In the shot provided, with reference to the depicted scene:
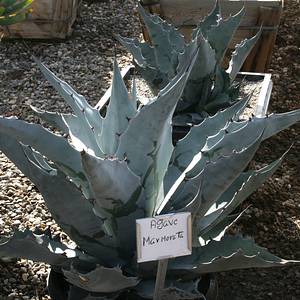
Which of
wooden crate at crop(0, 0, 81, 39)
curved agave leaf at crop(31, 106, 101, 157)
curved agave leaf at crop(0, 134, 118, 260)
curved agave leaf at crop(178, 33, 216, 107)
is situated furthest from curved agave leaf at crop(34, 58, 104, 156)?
wooden crate at crop(0, 0, 81, 39)

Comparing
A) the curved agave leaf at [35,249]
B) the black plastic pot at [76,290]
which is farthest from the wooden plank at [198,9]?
the curved agave leaf at [35,249]

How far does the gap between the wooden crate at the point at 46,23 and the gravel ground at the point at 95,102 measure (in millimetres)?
65

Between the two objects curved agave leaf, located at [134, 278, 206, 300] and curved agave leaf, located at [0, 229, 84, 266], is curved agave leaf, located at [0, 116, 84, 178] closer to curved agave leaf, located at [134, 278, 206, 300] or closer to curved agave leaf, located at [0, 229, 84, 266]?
curved agave leaf, located at [0, 229, 84, 266]

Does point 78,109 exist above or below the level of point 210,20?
below

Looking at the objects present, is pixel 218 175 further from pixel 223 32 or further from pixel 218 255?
pixel 223 32

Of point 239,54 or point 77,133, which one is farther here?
point 239,54

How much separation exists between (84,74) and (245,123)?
7.35 feet

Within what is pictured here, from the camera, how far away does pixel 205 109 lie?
239 centimetres

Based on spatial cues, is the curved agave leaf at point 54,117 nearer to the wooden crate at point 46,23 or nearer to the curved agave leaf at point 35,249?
the curved agave leaf at point 35,249

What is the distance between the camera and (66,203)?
140 centimetres

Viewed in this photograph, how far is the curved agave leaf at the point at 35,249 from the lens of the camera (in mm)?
1374

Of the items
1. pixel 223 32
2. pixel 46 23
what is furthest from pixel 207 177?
pixel 46 23

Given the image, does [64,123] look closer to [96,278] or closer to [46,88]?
[96,278]

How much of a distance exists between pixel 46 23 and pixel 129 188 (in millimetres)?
2822
